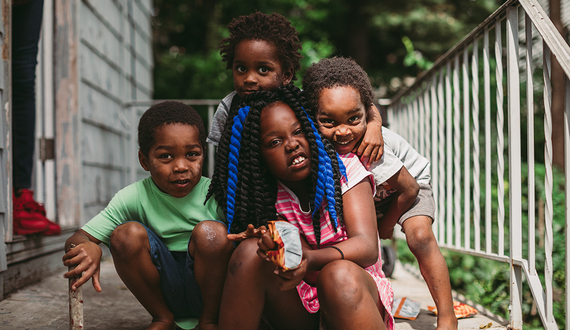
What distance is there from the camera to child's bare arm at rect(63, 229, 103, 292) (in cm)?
152

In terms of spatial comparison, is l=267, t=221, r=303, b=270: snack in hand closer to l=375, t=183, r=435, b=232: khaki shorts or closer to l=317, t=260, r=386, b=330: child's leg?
l=317, t=260, r=386, b=330: child's leg

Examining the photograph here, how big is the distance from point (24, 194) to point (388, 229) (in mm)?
2198

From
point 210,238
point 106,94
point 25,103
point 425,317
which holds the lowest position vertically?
point 425,317

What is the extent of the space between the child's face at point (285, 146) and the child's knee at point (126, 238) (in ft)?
1.85

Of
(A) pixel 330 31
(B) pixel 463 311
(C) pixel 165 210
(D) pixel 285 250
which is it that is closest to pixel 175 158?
(C) pixel 165 210

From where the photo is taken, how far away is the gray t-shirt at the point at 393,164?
1772 mm

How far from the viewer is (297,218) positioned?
5.56ft

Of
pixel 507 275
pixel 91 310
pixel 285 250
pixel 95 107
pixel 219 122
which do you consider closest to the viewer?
pixel 285 250

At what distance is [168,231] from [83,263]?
38 centimetres

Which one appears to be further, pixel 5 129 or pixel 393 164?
pixel 5 129

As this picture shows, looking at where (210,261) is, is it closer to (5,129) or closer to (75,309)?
(75,309)

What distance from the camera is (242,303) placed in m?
1.50

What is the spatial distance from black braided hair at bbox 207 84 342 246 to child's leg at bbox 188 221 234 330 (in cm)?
7

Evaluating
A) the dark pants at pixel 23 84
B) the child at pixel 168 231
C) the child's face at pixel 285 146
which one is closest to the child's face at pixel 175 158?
the child at pixel 168 231
